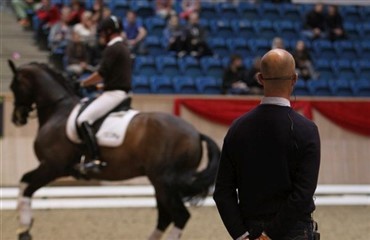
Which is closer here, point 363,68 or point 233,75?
point 233,75

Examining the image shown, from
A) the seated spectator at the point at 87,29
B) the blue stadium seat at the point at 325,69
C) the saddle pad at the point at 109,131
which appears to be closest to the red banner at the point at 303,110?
the seated spectator at the point at 87,29

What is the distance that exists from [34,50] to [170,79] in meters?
3.13

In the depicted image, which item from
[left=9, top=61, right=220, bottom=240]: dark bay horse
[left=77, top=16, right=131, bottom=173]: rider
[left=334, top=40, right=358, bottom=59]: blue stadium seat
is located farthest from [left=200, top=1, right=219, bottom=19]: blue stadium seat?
[left=77, top=16, right=131, bottom=173]: rider

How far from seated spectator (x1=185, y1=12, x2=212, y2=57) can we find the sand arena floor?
5.63 m

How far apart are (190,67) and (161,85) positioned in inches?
45.4

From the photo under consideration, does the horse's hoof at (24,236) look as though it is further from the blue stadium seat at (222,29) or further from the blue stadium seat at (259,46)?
the blue stadium seat at (222,29)

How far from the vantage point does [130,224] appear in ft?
30.4

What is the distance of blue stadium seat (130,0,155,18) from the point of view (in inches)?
678

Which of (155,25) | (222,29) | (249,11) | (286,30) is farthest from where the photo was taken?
(249,11)

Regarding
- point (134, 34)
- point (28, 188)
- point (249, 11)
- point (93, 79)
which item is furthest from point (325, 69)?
point (28, 188)

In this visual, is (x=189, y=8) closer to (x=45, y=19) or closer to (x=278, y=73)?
(x=45, y=19)

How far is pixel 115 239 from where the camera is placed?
8.14 metres

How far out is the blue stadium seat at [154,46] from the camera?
16031 millimetres

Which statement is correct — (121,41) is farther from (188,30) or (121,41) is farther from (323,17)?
(323,17)
